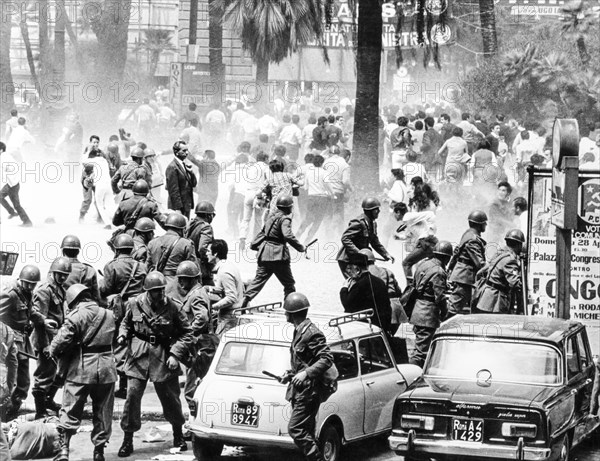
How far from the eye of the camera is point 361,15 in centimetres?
2442

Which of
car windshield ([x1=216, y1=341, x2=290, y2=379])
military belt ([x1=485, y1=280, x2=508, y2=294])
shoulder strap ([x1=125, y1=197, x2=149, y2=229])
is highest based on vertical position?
shoulder strap ([x1=125, y1=197, x2=149, y2=229])

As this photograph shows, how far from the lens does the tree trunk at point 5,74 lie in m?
28.3

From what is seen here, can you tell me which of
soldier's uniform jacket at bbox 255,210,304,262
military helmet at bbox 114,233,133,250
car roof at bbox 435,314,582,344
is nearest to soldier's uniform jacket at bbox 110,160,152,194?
soldier's uniform jacket at bbox 255,210,304,262

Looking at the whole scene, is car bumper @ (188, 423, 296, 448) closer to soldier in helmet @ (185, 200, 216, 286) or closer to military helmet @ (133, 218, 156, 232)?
soldier in helmet @ (185, 200, 216, 286)

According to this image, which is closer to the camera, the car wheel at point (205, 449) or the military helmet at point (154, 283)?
the car wheel at point (205, 449)

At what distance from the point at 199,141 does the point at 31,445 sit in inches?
587

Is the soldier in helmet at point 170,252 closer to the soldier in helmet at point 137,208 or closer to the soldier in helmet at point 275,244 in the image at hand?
the soldier in helmet at point 137,208

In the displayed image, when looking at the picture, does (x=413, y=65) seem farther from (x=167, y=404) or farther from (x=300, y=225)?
(x=167, y=404)

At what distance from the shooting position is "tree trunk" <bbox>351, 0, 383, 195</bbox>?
24359 mm

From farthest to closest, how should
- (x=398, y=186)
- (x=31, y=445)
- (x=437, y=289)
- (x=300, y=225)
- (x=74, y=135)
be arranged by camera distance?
(x=74, y=135)
(x=300, y=225)
(x=398, y=186)
(x=437, y=289)
(x=31, y=445)

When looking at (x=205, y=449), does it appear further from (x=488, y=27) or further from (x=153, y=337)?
(x=488, y=27)

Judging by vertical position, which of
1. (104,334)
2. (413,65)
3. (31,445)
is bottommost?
(31,445)

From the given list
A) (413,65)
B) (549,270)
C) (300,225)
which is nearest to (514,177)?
(413,65)

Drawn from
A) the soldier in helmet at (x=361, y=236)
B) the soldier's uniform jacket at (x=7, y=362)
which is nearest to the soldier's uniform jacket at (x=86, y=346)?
the soldier's uniform jacket at (x=7, y=362)
